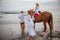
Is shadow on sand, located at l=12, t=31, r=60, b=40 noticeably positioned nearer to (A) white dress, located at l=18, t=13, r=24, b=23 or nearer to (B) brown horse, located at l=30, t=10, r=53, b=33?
(B) brown horse, located at l=30, t=10, r=53, b=33

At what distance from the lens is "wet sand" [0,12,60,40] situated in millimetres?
3396

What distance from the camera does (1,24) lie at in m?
3.48

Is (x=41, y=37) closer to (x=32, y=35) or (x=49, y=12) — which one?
(x=32, y=35)

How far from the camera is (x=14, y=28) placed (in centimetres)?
344

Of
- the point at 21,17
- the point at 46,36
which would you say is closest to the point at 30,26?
the point at 21,17

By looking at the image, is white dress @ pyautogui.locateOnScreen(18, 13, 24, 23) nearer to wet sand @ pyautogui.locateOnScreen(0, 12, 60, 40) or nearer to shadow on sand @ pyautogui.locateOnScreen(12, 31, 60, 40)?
wet sand @ pyautogui.locateOnScreen(0, 12, 60, 40)

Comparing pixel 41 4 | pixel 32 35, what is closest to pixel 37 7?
pixel 41 4

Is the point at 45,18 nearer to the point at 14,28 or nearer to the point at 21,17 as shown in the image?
the point at 21,17

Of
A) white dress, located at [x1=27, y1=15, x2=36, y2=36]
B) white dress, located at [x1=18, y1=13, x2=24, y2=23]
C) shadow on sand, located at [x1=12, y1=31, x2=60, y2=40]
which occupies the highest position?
white dress, located at [x1=18, y1=13, x2=24, y2=23]

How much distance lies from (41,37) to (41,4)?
66 cm

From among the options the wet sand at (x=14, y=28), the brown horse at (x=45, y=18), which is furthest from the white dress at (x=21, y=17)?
the brown horse at (x=45, y=18)

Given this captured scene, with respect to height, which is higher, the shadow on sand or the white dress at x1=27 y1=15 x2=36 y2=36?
the white dress at x1=27 y1=15 x2=36 y2=36

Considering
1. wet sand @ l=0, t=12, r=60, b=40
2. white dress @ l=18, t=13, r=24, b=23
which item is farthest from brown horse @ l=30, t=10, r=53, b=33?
white dress @ l=18, t=13, r=24, b=23

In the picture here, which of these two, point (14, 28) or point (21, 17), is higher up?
point (21, 17)
